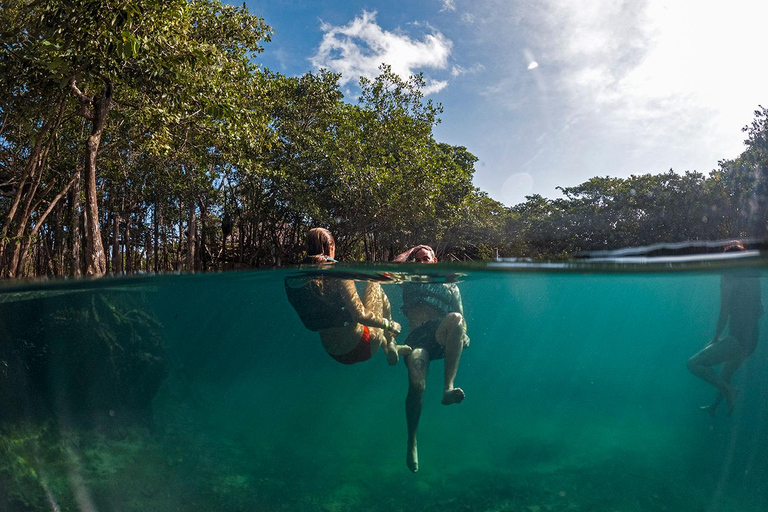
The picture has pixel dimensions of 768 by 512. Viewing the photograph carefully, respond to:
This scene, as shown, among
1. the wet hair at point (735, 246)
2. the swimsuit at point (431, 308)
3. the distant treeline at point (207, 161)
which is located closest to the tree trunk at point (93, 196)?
the distant treeline at point (207, 161)

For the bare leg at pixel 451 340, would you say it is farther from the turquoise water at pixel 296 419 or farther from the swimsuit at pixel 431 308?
the turquoise water at pixel 296 419

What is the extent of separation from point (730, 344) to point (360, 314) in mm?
6135

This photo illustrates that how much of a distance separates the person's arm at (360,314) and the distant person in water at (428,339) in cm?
68

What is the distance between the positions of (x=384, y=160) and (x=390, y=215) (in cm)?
317

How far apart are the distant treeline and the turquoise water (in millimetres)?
1769

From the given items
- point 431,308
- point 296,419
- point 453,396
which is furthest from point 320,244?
point 296,419

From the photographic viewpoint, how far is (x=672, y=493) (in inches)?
324

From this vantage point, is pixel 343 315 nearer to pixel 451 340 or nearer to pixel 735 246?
pixel 451 340

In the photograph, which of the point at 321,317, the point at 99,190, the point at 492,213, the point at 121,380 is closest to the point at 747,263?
the point at 321,317

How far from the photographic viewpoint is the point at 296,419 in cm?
1762

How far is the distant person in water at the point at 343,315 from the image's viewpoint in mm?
5785

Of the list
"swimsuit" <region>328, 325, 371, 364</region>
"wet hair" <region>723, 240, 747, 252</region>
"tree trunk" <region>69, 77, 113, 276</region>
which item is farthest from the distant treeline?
"swimsuit" <region>328, 325, 371, 364</region>

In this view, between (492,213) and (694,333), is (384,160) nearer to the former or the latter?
(694,333)

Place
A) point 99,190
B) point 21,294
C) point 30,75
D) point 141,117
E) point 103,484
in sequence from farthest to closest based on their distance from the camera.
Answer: point 99,190 < point 141,117 < point 30,75 < point 21,294 < point 103,484
